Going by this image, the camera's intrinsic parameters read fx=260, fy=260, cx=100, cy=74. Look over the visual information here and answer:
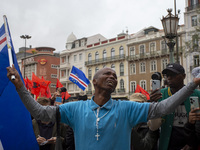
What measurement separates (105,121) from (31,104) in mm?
667

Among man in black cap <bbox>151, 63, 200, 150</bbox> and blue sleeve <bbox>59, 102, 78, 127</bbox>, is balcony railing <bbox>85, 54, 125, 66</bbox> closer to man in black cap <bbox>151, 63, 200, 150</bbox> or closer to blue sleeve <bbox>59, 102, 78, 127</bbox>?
man in black cap <bbox>151, 63, 200, 150</bbox>

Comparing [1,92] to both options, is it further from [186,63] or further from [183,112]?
[186,63]

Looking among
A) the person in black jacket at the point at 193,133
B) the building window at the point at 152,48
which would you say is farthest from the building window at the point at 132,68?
the person in black jacket at the point at 193,133

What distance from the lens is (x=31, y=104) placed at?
2240 millimetres

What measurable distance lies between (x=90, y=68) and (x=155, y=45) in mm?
12741

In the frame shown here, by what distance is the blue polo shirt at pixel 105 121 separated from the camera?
229 cm

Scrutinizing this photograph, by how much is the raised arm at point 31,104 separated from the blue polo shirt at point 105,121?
134mm

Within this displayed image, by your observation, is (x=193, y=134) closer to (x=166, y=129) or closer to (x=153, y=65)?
(x=166, y=129)

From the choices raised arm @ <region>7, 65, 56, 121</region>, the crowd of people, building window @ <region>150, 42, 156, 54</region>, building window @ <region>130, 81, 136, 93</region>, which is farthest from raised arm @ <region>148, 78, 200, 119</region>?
building window @ <region>130, 81, 136, 93</region>

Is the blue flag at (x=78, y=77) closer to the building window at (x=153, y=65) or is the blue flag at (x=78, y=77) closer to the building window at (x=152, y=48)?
the building window at (x=153, y=65)

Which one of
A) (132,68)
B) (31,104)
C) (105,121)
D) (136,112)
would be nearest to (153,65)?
(132,68)

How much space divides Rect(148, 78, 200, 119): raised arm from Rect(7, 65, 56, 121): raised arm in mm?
908

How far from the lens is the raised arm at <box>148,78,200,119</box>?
2.07 metres

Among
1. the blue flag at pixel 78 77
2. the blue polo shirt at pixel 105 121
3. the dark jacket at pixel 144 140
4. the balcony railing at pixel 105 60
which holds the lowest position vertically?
the dark jacket at pixel 144 140
